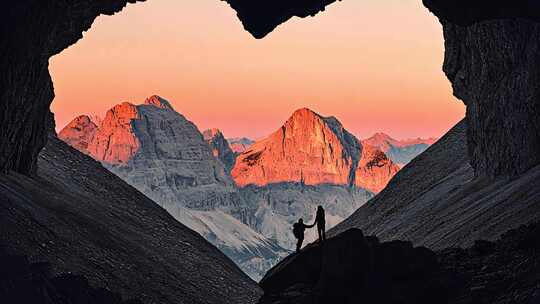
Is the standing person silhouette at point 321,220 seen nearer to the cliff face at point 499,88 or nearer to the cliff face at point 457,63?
the cliff face at point 457,63

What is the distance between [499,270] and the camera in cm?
2770

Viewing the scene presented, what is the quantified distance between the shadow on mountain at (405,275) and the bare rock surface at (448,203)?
556 inches

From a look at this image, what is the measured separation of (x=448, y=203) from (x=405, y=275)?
56300 millimetres

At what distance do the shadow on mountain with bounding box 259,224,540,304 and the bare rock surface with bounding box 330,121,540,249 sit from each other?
46.4ft

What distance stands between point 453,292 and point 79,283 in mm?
18502

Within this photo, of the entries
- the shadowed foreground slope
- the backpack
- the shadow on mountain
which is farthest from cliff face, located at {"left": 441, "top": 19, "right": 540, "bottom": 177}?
the backpack

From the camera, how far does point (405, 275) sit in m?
28.2

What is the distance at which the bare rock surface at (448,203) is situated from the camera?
50500 mm

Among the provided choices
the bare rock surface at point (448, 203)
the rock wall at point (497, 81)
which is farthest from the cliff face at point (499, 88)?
the bare rock surface at point (448, 203)

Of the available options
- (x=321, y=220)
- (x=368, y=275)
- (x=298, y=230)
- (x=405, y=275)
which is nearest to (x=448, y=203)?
(x=298, y=230)

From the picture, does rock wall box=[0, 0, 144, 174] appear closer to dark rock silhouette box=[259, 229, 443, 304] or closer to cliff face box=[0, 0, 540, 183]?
cliff face box=[0, 0, 540, 183]

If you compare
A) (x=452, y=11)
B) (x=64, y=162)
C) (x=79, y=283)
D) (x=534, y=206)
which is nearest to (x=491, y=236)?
(x=534, y=206)

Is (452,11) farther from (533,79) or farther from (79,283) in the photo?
(79,283)

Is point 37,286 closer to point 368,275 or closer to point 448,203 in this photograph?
point 368,275
